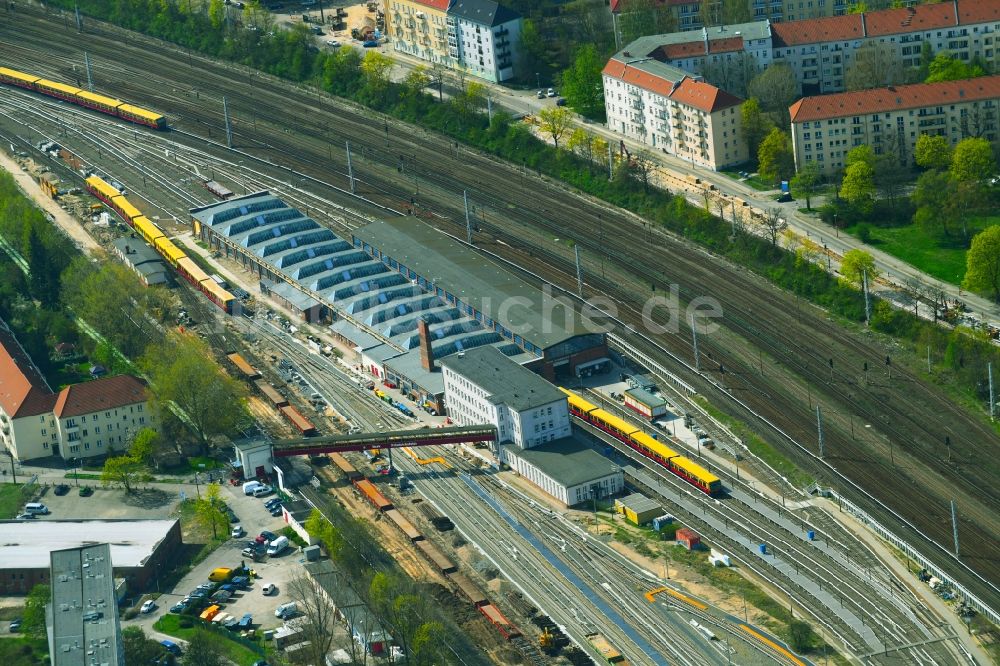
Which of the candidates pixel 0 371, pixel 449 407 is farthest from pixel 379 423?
pixel 0 371

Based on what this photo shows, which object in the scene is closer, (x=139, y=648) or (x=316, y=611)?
(x=139, y=648)

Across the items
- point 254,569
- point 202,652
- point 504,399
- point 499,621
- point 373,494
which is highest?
point 504,399

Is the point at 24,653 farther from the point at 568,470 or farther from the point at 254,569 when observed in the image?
the point at 568,470

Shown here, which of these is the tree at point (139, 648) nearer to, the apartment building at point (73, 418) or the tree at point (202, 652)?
the tree at point (202, 652)

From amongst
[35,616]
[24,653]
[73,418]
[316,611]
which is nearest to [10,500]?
[73,418]

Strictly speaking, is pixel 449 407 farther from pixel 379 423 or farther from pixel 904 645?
pixel 904 645

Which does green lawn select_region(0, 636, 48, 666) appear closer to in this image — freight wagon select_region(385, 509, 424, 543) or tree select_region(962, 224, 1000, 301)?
freight wagon select_region(385, 509, 424, 543)

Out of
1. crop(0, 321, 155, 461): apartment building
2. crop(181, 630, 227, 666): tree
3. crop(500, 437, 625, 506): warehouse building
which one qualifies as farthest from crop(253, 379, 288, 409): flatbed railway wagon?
crop(181, 630, 227, 666): tree
